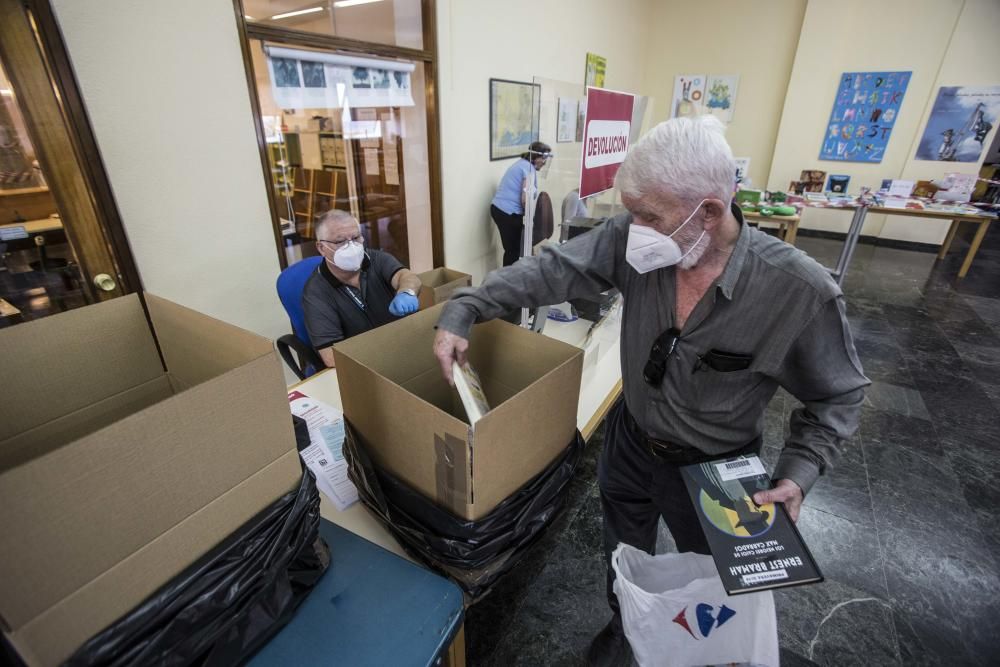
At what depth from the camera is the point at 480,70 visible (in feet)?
11.1

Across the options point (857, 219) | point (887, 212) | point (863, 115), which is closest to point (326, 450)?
point (857, 219)

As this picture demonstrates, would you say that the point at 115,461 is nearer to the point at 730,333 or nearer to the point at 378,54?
the point at 730,333

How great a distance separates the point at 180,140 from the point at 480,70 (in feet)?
7.38

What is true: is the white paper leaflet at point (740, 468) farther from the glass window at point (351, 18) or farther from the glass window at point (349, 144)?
the glass window at point (351, 18)

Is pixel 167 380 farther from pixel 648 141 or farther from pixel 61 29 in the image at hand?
pixel 61 29

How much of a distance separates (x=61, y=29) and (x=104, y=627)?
1.94 meters

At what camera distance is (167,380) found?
917 mm

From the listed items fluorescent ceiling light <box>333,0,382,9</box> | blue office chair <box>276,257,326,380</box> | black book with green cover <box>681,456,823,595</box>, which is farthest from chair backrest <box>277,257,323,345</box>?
fluorescent ceiling light <box>333,0,382,9</box>

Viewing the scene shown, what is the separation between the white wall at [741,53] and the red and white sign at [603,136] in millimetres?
5315

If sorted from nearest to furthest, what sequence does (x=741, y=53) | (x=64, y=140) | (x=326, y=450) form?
(x=326, y=450) < (x=64, y=140) < (x=741, y=53)

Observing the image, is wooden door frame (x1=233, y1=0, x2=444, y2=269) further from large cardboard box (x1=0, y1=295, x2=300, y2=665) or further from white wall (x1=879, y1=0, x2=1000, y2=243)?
white wall (x1=879, y1=0, x2=1000, y2=243)

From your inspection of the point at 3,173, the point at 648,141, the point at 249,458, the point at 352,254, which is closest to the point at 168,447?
the point at 249,458

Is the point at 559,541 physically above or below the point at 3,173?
below

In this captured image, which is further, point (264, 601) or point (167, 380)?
point (167, 380)
